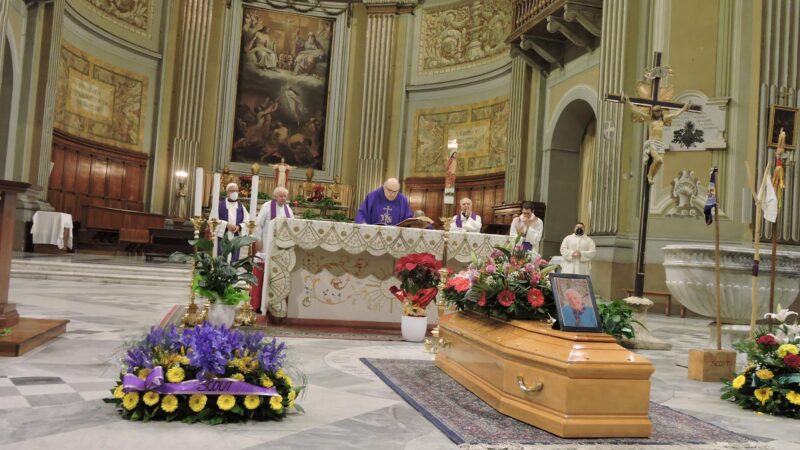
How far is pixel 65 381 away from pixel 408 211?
4.77 m

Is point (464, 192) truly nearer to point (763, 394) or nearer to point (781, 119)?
point (781, 119)

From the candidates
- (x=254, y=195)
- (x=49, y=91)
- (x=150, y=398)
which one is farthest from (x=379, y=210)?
(x=49, y=91)

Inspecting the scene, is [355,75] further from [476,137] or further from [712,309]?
[712,309]

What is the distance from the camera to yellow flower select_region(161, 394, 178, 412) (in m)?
2.92

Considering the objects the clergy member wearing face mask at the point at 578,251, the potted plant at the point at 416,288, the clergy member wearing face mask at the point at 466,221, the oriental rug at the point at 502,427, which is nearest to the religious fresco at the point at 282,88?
the clergy member wearing face mask at the point at 466,221

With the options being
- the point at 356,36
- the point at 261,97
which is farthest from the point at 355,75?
the point at 261,97

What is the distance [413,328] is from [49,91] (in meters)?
11.6

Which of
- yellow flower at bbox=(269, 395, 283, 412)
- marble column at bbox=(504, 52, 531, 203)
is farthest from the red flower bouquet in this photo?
marble column at bbox=(504, 52, 531, 203)

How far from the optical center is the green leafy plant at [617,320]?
6.05 metres

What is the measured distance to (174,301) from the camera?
28.0 feet

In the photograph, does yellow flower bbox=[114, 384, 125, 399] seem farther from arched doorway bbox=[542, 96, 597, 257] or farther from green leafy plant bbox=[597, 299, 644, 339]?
arched doorway bbox=[542, 96, 597, 257]

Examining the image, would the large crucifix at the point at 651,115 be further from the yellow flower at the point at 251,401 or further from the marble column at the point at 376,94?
the marble column at the point at 376,94

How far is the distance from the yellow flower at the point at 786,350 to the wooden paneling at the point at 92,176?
49.3 feet

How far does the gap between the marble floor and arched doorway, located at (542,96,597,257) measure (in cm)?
842
